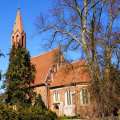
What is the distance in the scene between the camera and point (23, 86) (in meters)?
41.2

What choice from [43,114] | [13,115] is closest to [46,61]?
[43,114]

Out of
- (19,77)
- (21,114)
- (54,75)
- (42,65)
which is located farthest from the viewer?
(42,65)

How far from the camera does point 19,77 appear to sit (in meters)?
41.6

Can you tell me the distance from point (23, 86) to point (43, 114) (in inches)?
430

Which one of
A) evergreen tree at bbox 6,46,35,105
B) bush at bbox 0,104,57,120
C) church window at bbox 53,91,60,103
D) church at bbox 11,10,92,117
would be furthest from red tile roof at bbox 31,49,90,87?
bush at bbox 0,104,57,120

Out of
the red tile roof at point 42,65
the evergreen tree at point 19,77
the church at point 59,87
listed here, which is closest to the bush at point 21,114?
the evergreen tree at point 19,77

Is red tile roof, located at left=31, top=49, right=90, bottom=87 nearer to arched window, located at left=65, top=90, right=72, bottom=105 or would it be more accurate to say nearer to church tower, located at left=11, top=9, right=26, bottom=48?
arched window, located at left=65, top=90, right=72, bottom=105

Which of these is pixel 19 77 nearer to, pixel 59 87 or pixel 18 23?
pixel 59 87

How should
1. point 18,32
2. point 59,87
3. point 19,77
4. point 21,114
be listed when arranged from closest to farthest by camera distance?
point 21,114 → point 19,77 → point 59,87 → point 18,32

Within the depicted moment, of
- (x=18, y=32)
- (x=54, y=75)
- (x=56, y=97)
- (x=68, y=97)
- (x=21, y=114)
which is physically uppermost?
(x=18, y=32)

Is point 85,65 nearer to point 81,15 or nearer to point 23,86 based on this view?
point 81,15

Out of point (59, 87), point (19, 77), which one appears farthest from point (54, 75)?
point (19, 77)

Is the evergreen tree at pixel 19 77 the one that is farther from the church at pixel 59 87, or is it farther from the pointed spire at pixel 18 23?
the pointed spire at pixel 18 23

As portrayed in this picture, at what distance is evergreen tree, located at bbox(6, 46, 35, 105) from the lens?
1591 inches
